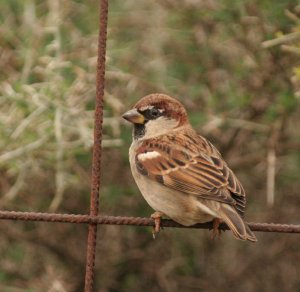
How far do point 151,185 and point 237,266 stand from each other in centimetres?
194

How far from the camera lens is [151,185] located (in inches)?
117

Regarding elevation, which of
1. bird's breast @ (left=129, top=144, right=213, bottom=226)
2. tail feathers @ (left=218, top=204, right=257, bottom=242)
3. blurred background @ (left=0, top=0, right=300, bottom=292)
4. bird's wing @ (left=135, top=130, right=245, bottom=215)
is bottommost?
blurred background @ (left=0, top=0, right=300, bottom=292)

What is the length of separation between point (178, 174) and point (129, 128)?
1217 mm

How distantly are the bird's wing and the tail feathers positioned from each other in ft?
0.14

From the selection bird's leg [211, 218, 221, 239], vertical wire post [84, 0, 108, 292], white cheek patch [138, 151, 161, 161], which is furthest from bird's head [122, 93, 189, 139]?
vertical wire post [84, 0, 108, 292]

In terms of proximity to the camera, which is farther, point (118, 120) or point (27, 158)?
point (118, 120)

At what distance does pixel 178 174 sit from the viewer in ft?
9.57

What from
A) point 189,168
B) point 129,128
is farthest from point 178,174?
point 129,128

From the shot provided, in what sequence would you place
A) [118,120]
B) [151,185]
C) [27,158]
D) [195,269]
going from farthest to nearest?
[195,269] → [118,120] → [27,158] → [151,185]

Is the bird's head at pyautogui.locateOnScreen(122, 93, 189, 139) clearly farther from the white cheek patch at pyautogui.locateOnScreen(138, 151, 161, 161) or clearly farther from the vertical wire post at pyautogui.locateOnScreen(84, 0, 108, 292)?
the vertical wire post at pyautogui.locateOnScreen(84, 0, 108, 292)

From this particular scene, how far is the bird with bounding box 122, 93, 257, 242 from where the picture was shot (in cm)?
274

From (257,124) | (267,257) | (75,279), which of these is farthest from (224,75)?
(75,279)

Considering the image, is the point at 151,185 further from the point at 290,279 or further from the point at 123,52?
the point at 290,279

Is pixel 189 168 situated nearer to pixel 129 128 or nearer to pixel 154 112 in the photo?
pixel 154 112
